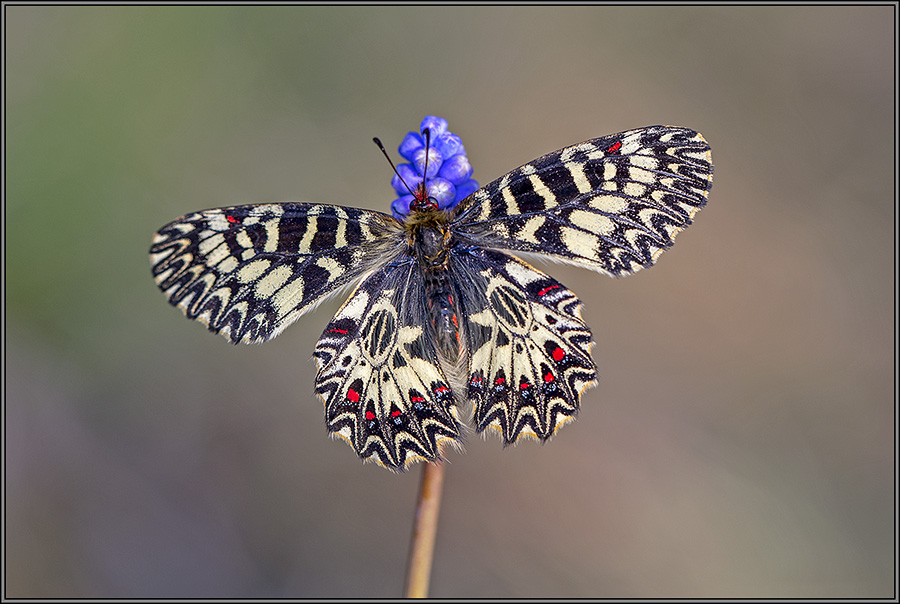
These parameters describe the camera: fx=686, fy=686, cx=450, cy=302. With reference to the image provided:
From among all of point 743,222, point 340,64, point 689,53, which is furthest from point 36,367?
point 689,53

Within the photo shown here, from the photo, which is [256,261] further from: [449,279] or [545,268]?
[545,268]

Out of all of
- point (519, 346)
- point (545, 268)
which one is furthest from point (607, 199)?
point (545, 268)

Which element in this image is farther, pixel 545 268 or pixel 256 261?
pixel 545 268

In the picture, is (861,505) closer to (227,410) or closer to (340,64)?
(227,410)

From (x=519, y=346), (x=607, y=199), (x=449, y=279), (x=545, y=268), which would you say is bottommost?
(x=519, y=346)

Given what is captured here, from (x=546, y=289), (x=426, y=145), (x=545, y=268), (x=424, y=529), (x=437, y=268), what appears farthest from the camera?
(x=545, y=268)

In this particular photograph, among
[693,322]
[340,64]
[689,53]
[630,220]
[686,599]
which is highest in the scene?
[689,53]
